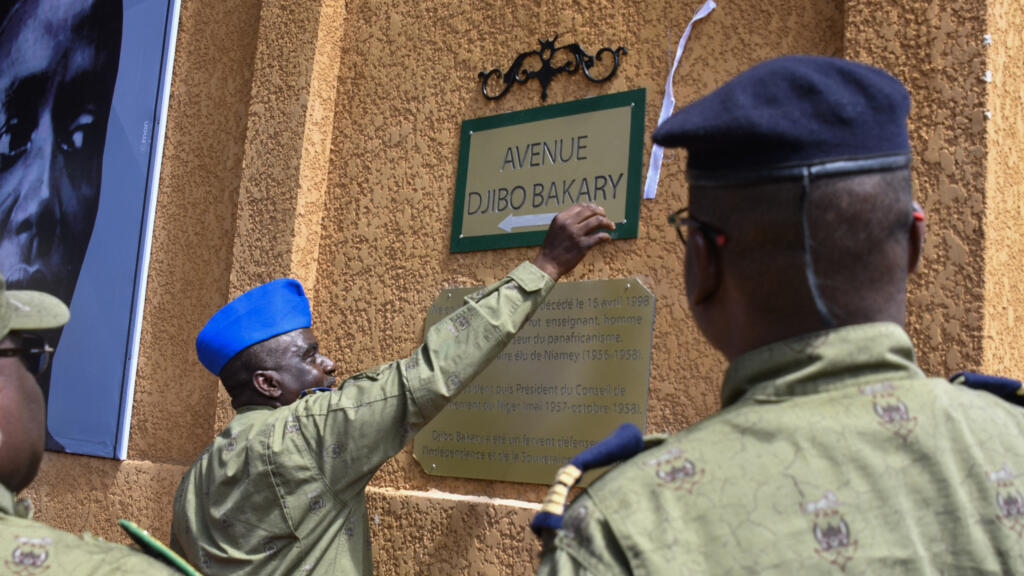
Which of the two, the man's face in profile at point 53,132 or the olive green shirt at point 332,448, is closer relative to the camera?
the olive green shirt at point 332,448

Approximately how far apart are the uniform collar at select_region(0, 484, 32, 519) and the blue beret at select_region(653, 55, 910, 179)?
1.00 metres

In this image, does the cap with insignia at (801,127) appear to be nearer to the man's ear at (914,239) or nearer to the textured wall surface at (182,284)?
the man's ear at (914,239)

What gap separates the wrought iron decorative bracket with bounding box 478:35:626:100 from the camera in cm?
283

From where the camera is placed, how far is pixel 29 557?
1206 millimetres

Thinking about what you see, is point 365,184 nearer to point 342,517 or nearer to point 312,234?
point 312,234

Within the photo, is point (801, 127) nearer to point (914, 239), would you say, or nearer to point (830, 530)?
point (914, 239)

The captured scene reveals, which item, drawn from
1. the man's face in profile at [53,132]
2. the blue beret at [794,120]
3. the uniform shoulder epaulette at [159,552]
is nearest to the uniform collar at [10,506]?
the uniform shoulder epaulette at [159,552]

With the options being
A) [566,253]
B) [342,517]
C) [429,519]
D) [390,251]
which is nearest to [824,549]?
[566,253]

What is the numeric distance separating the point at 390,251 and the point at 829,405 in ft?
7.55

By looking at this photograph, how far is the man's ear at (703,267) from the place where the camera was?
1133 millimetres

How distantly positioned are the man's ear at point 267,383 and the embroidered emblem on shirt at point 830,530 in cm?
186

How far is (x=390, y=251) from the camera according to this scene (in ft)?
10.5

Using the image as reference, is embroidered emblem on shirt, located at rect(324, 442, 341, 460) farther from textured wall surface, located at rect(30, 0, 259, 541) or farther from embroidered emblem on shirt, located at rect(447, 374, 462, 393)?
textured wall surface, located at rect(30, 0, 259, 541)

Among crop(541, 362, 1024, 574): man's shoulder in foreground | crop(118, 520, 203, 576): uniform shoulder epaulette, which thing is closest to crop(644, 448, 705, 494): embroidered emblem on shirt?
crop(541, 362, 1024, 574): man's shoulder in foreground
